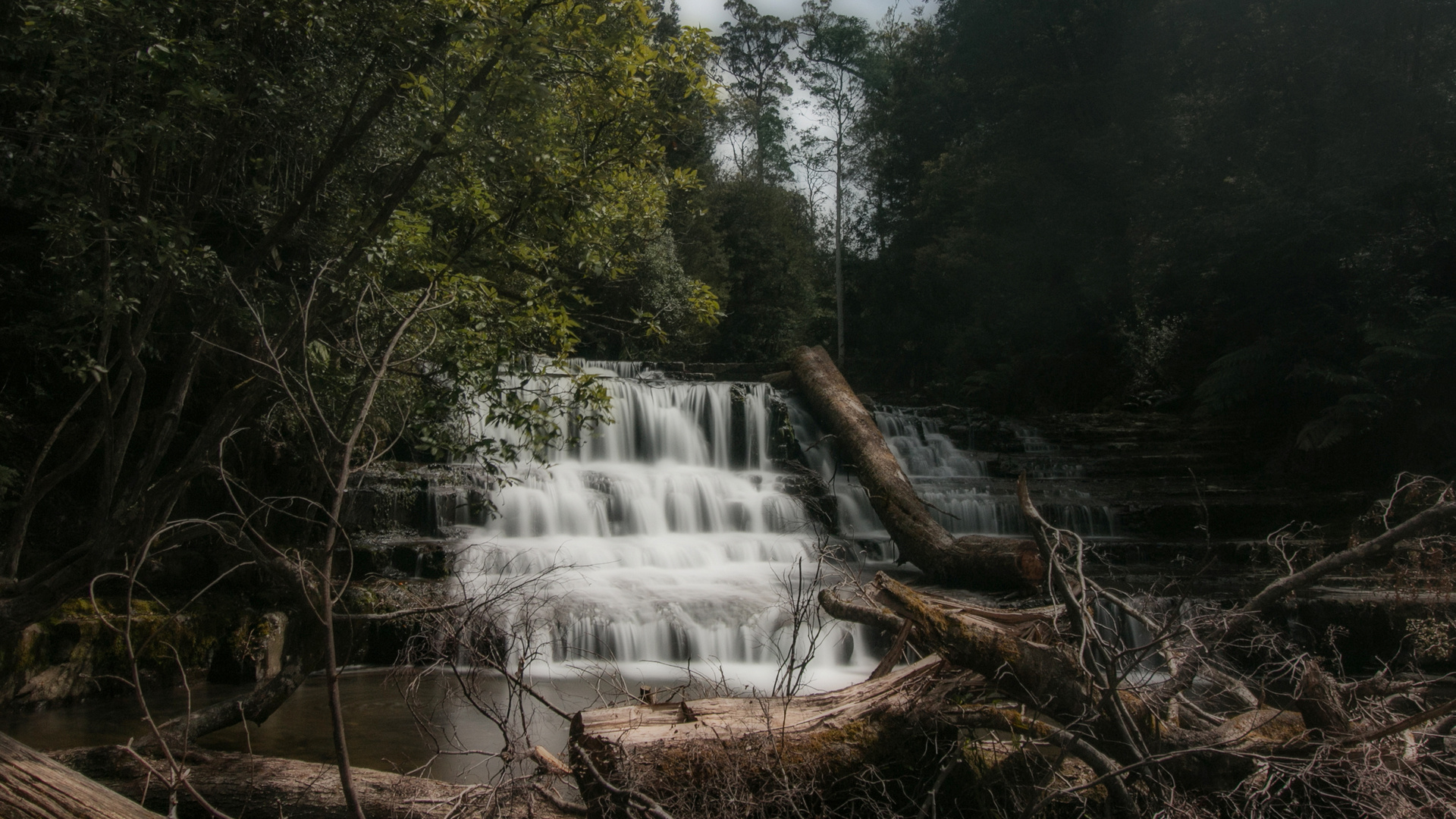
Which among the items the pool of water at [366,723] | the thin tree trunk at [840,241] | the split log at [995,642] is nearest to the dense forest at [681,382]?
the split log at [995,642]

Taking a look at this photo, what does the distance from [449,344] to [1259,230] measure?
1345cm

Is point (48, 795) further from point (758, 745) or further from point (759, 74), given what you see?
point (759, 74)

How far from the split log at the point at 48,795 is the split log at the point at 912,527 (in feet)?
23.4

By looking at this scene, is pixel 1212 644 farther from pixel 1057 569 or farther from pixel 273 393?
pixel 273 393

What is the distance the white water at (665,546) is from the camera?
8.51 meters

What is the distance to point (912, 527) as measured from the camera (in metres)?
10.9

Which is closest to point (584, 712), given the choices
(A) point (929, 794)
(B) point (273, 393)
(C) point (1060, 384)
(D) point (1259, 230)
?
(A) point (929, 794)

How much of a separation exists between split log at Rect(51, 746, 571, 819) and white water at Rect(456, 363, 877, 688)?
0.93m

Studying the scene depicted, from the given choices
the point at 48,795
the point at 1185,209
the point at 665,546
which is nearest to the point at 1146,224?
the point at 1185,209

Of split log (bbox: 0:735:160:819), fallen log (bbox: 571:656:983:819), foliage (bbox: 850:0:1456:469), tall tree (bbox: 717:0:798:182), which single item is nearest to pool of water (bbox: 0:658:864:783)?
fallen log (bbox: 571:656:983:819)

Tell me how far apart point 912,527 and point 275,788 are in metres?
7.95

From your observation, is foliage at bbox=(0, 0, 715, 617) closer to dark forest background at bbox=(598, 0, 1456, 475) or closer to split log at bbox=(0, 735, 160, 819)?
split log at bbox=(0, 735, 160, 819)

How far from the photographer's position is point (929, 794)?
11.5ft

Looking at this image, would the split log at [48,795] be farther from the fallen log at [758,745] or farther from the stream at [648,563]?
the fallen log at [758,745]
